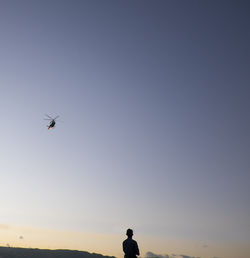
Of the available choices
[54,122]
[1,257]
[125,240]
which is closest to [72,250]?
[1,257]

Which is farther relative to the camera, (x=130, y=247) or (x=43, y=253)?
(x=43, y=253)

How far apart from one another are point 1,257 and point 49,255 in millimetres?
26235

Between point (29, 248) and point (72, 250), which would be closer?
point (29, 248)

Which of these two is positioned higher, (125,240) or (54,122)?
(54,122)

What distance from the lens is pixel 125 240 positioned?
12.3 meters

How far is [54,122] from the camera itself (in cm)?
4738

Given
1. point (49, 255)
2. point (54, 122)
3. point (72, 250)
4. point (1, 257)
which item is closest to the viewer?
point (54, 122)

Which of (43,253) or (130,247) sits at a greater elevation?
(130,247)

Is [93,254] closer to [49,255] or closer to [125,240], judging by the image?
[49,255]

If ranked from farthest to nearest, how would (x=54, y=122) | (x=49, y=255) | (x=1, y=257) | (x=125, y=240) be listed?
(x=49, y=255) → (x=1, y=257) → (x=54, y=122) → (x=125, y=240)

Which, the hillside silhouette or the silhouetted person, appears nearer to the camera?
the silhouetted person

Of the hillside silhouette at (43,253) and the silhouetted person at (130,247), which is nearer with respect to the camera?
the silhouetted person at (130,247)

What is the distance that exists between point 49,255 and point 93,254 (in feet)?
69.3

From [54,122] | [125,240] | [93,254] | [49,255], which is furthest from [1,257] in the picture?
[125,240]
